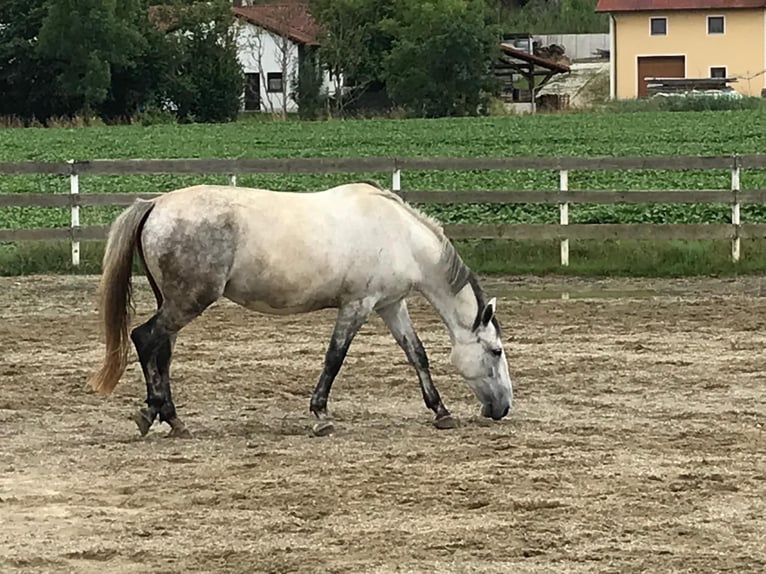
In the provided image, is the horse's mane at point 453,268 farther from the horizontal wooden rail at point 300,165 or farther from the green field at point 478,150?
the horizontal wooden rail at point 300,165

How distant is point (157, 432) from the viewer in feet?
24.6

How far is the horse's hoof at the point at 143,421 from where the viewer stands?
7.29 meters

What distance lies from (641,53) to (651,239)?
5175cm

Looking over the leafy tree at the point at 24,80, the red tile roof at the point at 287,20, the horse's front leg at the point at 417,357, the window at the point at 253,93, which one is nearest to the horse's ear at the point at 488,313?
the horse's front leg at the point at 417,357

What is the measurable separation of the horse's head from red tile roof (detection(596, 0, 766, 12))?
58049 mm

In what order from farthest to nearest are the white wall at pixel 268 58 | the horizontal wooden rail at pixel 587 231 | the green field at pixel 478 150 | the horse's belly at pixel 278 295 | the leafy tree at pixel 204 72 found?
the white wall at pixel 268 58 → the leafy tree at pixel 204 72 → the green field at pixel 478 150 → the horizontal wooden rail at pixel 587 231 → the horse's belly at pixel 278 295

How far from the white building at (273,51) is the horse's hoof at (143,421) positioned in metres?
51.4

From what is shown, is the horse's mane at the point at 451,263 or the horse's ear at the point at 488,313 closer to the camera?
the horse's ear at the point at 488,313

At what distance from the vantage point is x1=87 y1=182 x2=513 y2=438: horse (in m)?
7.33

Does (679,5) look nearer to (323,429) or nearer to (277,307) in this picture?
(277,307)

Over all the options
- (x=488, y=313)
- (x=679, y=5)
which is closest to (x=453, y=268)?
(x=488, y=313)

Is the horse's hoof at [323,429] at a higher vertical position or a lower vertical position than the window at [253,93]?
lower

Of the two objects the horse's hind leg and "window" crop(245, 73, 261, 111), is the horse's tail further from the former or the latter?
"window" crop(245, 73, 261, 111)

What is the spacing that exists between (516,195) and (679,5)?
52.2 metres
